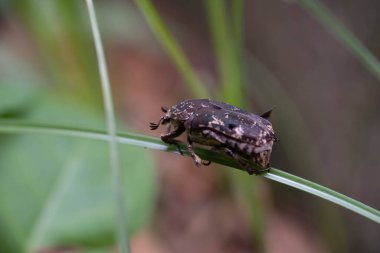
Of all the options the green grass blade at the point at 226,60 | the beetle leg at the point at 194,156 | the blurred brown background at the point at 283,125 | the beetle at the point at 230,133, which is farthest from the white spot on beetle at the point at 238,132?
the blurred brown background at the point at 283,125

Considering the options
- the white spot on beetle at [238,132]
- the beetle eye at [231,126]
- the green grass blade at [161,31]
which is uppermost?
the green grass blade at [161,31]

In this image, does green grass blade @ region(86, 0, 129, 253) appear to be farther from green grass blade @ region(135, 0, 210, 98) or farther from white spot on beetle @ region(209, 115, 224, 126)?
white spot on beetle @ region(209, 115, 224, 126)

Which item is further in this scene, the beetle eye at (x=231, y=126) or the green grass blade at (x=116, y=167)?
the beetle eye at (x=231, y=126)

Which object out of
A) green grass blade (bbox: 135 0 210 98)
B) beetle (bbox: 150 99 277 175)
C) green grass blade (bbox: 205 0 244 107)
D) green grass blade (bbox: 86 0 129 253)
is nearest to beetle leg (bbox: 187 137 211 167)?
beetle (bbox: 150 99 277 175)

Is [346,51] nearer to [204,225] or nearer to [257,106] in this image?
[257,106]

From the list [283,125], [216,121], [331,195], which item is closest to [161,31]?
[216,121]

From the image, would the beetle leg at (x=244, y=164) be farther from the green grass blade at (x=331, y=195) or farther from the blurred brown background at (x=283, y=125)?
the blurred brown background at (x=283, y=125)

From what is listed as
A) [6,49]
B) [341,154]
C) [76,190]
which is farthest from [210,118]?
[6,49]
